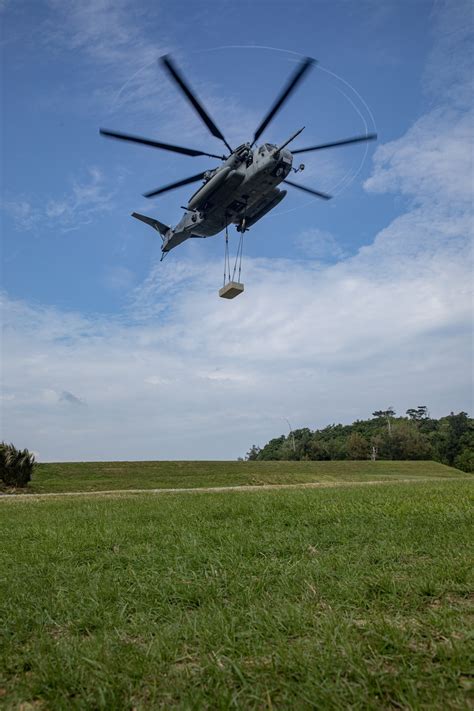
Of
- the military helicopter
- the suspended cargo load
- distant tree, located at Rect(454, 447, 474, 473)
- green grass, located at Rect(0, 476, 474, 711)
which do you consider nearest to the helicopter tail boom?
the military helicopter

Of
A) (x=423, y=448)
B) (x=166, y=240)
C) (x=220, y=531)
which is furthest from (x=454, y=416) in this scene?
(x=220, y=531)

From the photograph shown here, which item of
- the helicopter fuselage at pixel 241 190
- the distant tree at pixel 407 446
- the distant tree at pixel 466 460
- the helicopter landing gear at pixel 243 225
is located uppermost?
the helicopter fuselage at pixel 241 190

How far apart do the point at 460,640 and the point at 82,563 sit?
367cm

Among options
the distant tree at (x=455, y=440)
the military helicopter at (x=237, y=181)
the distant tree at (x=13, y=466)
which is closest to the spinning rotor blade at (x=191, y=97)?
the military helicopter at (x=237, y=181)

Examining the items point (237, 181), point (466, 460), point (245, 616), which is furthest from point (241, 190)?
point (466, 460)

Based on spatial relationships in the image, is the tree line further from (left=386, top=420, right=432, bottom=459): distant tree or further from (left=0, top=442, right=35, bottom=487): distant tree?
(left=0, top=442, right=35, bottom=487): distant tree

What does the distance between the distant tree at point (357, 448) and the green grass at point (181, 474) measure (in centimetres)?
3107

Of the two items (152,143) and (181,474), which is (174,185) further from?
(181,474)

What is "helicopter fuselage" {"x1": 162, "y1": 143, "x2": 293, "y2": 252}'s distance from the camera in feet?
72.7

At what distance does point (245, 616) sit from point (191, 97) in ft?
60.5

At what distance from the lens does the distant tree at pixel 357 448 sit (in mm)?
69188

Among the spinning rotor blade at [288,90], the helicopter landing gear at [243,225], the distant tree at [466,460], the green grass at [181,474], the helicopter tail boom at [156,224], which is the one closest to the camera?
the spinning rotor blade at [288,90]

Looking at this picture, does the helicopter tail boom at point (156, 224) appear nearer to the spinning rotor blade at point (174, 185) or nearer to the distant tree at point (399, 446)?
the spinning rotor blade at point (174, 185)

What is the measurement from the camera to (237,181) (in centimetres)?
2252
